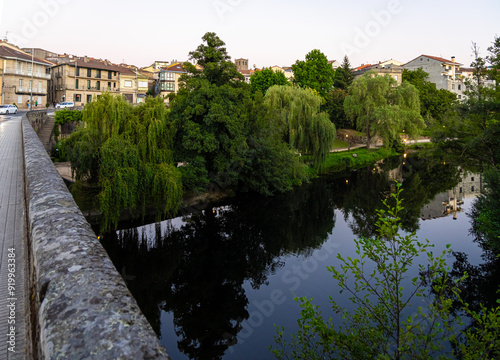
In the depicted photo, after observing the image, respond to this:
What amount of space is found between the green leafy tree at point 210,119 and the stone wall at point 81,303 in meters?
18.0

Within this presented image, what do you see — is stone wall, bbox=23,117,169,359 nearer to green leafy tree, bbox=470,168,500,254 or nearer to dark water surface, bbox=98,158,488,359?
dark water surface, bbox=98,158,488,359

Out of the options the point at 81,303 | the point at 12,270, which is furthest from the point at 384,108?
the point at 81,303

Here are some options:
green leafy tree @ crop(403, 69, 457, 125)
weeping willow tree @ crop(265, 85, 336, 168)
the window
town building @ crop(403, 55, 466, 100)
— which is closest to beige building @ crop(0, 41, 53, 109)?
the window

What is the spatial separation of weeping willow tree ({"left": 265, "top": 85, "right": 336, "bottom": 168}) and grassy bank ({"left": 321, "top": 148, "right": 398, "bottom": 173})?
3.58 meters

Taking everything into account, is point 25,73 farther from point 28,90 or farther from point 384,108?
point 384,108

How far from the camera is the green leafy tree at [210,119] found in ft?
71.0

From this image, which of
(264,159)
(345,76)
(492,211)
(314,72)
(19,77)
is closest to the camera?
(492,211)

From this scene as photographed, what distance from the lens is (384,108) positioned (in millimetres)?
41000

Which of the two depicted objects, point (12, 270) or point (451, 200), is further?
point (451, 200)

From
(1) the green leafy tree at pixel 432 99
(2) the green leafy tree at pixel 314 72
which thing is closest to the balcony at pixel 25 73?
(2) the green leafy tree at pixel 314 72

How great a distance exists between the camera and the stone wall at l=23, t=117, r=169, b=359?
2125 millimetres

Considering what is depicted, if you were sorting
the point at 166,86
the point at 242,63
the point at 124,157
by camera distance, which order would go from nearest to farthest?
the point at 124,157, the point at 166,86, the point at 242,63

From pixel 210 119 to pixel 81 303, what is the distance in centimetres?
1958

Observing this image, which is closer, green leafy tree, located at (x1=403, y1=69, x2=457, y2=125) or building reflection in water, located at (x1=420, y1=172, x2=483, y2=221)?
building reflection in water, located at (x1=420, y1=172, x2=483, y2=221)
